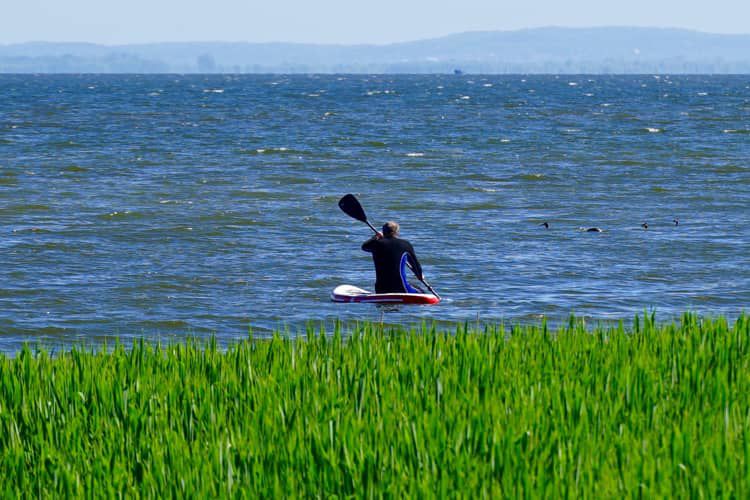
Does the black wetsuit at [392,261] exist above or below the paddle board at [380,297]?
above

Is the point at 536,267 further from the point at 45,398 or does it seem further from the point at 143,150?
the point at 143,150

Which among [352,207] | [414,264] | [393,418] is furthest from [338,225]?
[393,418]

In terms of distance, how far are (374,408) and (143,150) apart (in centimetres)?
4165

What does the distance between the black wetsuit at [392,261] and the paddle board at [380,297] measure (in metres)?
0.13

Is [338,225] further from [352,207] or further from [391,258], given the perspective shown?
[391,258]

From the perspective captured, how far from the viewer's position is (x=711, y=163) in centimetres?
4269

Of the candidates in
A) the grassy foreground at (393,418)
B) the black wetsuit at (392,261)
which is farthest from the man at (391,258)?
the grassy foreground at (393,418)

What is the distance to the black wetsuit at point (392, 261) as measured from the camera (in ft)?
54.6

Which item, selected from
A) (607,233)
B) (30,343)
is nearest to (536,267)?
(607,233)

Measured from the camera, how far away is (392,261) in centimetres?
1689

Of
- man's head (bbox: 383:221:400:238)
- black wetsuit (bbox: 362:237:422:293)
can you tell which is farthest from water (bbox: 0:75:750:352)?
man's head (bbox: 383:221:400:238)

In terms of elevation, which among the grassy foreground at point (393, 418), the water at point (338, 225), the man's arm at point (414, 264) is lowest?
the water at point (338, 225)

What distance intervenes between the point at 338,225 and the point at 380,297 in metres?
9.86

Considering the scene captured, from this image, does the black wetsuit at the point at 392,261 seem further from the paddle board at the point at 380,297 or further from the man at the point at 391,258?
the paddle board at the point at 380,297
